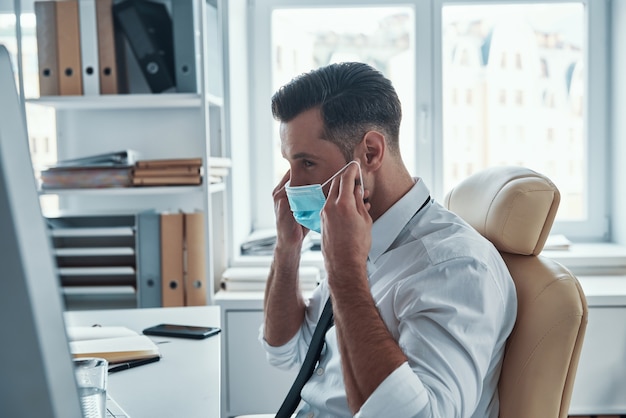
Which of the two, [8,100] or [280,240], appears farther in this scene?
[280,240]

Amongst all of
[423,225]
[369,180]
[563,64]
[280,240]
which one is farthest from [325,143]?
[563,64]

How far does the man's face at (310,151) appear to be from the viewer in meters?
1.25

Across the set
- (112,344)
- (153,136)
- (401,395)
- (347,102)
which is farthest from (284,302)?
(153,136)

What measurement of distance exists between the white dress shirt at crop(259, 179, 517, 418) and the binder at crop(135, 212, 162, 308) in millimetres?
1133

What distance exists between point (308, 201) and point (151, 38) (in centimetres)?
126

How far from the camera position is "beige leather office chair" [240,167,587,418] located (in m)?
1.04

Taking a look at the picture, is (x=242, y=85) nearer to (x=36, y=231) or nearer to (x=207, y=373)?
(x=207, y=373)

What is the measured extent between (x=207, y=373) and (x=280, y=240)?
387 millimetres

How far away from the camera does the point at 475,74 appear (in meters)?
2.86

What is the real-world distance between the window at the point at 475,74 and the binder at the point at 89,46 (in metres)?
0.79

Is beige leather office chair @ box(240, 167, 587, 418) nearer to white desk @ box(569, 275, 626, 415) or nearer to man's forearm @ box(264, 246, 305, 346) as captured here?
man's forearm @ box(264, 246, 305, 346)

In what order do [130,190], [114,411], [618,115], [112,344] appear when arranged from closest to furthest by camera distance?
[114,411] → [112,344] → [130,190] → [618,115]

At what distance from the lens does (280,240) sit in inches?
60.7

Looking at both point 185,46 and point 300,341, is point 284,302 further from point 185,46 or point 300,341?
point 185,46
